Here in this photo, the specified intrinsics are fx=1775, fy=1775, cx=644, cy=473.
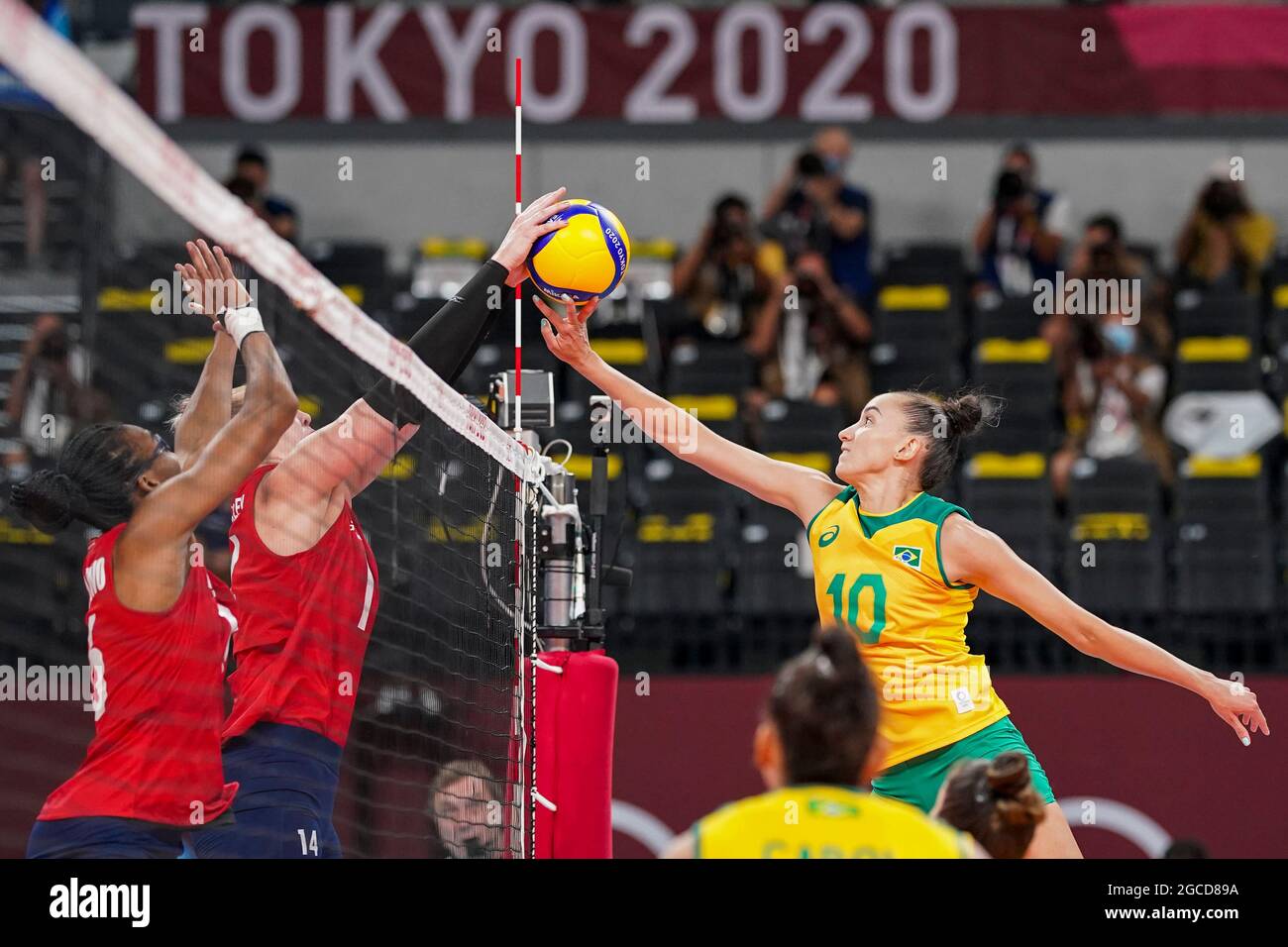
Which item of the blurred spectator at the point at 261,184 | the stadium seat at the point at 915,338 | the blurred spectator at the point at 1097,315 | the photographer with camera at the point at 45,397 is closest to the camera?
the photographer with camera at the point at 45,397

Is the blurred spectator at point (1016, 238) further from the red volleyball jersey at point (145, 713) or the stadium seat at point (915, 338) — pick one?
the red volleyball jersey at point (145, 713)

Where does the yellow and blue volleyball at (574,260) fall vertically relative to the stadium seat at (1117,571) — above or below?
above

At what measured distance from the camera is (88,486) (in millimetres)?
4383

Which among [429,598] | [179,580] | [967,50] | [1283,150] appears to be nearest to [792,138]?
[967,50]

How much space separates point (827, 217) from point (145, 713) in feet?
25.4

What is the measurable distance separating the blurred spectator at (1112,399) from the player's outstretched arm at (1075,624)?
5699 millimetres

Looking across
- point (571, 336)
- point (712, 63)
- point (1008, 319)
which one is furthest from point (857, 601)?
point (712, 63)

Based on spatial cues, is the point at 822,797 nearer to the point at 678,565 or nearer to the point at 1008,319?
the point at 678,565

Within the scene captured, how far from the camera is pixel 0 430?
9.77 meters

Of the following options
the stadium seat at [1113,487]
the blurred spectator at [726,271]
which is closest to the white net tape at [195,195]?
the stadium seat at [1113,487]

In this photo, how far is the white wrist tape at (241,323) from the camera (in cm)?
424

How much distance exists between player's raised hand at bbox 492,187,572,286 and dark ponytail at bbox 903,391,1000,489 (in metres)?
1.22

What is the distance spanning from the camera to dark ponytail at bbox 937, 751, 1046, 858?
4.19 m
